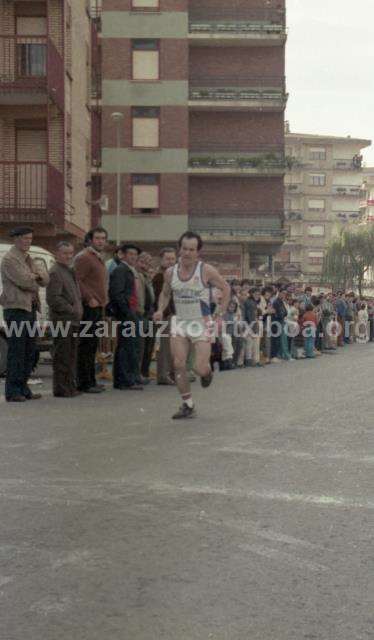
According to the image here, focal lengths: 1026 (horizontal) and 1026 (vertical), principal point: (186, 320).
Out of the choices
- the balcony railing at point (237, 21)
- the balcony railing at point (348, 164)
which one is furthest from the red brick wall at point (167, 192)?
the balcony railing at point (348, 164)

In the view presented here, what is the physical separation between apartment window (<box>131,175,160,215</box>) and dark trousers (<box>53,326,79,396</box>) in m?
35.5

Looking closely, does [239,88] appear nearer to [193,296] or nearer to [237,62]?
[237,62]

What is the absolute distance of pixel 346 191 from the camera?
108 m

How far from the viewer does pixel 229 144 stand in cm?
4938

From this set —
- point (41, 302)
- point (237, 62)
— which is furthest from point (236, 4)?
point (41, 302)

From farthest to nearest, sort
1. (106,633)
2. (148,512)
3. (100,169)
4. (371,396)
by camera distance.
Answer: (100,169)
(371,396)
(148,512)
(106,633)

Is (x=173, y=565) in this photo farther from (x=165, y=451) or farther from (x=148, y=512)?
(x=165, y=451)

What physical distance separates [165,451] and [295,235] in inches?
3897

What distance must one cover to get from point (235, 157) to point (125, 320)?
3666 cm

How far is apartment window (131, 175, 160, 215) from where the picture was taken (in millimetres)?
47188

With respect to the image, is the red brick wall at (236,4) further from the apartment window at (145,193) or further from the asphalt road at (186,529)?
the asphalt road at (186,529)

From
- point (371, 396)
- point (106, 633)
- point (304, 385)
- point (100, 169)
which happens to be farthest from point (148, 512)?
point (100, 169)

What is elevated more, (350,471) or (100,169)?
(100,169)

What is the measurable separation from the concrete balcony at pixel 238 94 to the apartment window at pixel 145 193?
4025mm
